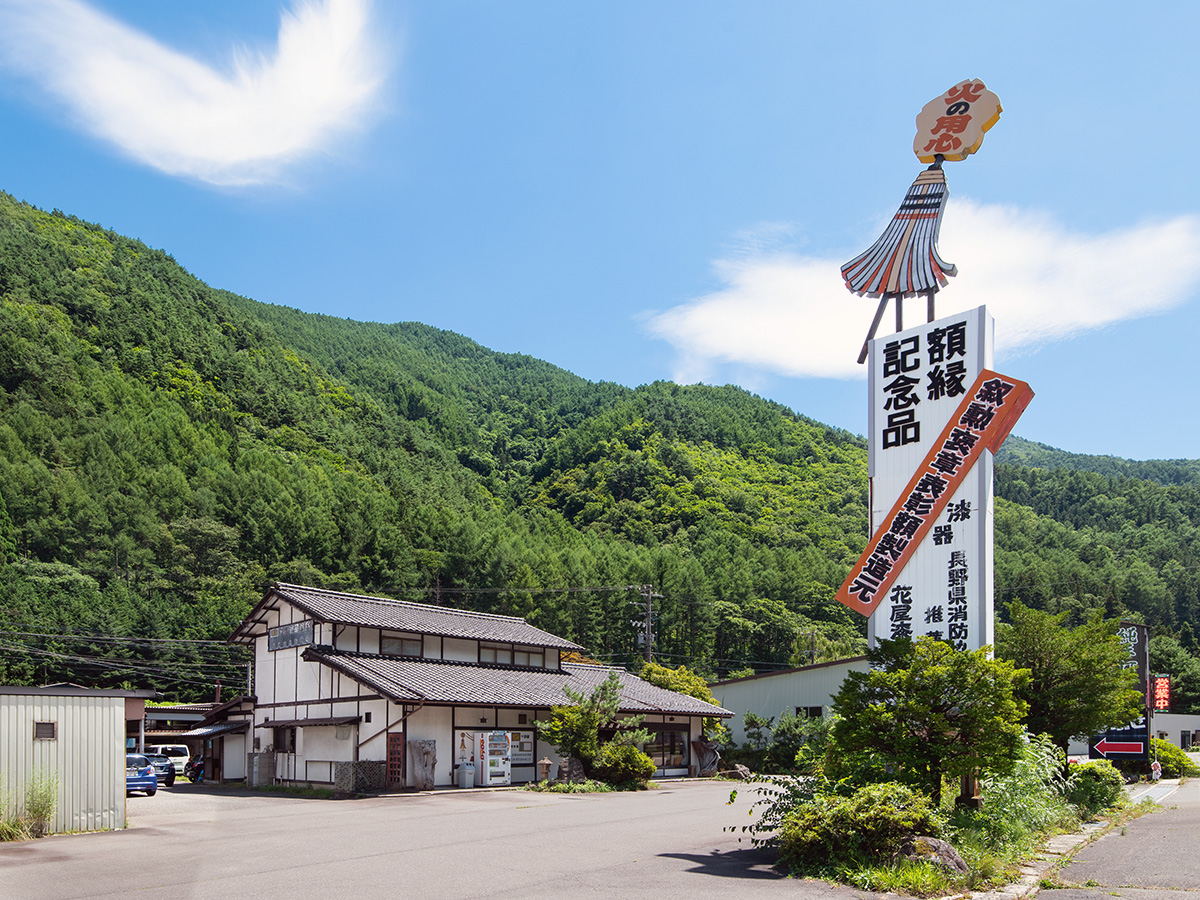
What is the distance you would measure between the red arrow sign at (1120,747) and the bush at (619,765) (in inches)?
649

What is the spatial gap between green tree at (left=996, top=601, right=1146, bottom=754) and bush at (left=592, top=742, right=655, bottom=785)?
11985mm

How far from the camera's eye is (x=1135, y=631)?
103 ft

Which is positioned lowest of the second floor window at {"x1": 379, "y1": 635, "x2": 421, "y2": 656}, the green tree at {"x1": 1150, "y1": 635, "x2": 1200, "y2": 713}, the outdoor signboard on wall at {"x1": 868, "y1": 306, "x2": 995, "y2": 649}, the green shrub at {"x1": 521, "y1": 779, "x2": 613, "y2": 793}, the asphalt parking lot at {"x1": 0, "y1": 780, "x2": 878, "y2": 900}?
the green tree at {"x1": 1150, "y1": 635, "x2": 1200, "y2": 713}

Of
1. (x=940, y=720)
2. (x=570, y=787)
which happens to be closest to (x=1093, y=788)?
(x=940, y=720)

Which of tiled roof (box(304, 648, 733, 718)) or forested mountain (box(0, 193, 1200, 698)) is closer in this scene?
tiled roof (box(304, 648, 733, 718))

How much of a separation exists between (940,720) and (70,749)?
1412 centimetres

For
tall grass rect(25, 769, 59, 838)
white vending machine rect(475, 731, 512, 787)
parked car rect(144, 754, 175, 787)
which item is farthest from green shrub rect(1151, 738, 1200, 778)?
tall grass rect(25, 769, 59, 838)

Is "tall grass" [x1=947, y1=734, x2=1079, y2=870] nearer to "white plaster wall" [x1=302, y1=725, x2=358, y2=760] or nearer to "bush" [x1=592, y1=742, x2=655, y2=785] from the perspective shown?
"bush" [x1=592, y1=742, x2=655, y2=785]

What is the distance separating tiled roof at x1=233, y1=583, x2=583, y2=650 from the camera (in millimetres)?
29344

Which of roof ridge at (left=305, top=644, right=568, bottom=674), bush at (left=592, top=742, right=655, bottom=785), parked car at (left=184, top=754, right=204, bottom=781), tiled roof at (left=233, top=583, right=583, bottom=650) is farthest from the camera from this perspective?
parked car at (left=184, top=754, right=204, bottom=781)

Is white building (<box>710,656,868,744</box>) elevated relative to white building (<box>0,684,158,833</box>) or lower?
lower

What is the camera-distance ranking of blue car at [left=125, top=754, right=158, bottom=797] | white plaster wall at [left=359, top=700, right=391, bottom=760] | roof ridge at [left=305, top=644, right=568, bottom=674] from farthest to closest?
roof ridge at [left=305, top=644, right=568, bottom=674]
white plaster wall at [left=359, top=700, right=391, bottom=760]
blue car at [left=125, top=754, right=158, bottom=797]

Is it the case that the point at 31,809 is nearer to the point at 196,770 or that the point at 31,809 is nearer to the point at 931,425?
the point at 931,425

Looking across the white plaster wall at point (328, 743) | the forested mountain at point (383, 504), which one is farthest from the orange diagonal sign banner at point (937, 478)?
the forested mountain at point (383, 504)
